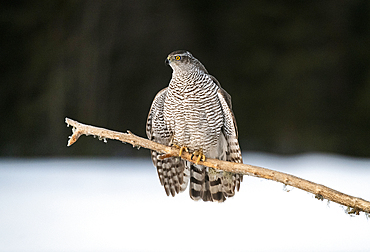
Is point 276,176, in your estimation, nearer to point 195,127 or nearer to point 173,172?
point 195,127

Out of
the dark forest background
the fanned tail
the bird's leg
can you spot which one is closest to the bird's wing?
the bird's leg

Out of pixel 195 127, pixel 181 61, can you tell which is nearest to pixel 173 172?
pixel 195 127

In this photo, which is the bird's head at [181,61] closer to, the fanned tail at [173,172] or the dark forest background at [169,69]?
the fanned tail at [173,172]

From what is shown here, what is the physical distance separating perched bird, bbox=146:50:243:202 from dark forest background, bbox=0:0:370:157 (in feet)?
6.07

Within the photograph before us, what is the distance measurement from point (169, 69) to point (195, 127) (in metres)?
2.21

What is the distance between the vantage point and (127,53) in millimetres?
4387

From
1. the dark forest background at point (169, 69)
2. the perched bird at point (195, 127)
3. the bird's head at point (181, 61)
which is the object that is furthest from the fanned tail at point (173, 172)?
the dark forest background at point (169, 69)

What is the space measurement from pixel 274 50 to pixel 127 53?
1978 millimetres

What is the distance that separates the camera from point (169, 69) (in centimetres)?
459

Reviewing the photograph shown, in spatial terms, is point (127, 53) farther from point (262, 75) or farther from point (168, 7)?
point (262, 75)

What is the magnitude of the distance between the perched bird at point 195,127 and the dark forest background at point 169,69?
1.85 meters

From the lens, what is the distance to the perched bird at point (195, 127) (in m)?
2.42

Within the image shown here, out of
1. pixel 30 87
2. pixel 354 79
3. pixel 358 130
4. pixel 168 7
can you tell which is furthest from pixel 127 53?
pixel 358 130

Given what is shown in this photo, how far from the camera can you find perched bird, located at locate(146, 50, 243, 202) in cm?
242
